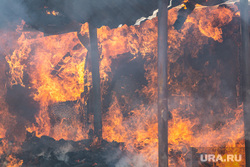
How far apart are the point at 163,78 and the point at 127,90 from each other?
435cm

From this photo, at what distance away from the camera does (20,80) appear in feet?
28.0

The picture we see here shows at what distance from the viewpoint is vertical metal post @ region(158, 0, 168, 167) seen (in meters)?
4.26

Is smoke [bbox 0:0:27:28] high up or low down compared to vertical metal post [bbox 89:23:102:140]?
up

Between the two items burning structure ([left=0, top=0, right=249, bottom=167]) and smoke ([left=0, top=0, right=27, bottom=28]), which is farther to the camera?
burning structure ([left=0, top=0, right=249, bottom=167])

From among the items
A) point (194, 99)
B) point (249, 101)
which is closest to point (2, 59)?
point (194, 99)

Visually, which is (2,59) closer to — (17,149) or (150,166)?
(17,149)

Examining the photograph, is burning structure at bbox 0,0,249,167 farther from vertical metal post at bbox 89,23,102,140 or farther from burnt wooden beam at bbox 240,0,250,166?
burnt wooden beam at bbox 240,0,250,166

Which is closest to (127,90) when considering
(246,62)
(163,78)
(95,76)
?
(95,76)

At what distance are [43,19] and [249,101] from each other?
16.5 feet

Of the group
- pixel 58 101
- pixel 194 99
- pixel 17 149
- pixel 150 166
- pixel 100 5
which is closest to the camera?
A: pixel 100 5

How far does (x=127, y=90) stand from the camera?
860cm

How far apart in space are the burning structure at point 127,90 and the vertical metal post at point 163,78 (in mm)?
2633

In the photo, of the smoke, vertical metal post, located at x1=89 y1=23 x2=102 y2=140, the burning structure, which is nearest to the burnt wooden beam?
the burning structure

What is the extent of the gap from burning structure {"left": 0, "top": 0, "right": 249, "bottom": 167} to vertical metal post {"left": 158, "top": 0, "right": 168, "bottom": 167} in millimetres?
2633
